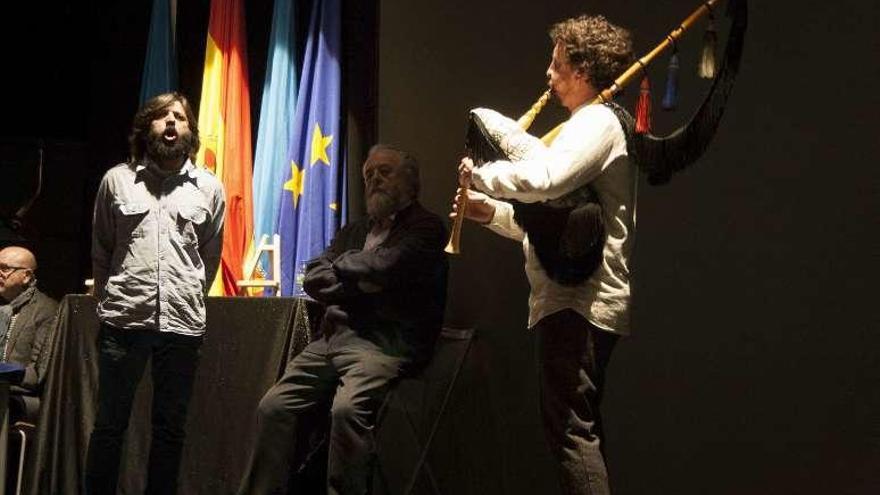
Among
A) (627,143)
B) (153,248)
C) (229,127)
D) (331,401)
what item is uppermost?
(229,127)

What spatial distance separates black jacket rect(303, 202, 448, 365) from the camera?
3.53m

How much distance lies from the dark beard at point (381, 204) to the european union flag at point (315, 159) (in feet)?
3.19

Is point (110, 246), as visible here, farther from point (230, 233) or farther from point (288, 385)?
point (230, 233)

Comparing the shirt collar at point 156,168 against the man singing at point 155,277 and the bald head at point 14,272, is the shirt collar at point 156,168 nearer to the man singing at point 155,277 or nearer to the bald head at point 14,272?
the man singing at point 155,277

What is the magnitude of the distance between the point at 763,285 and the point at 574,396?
2.94ft

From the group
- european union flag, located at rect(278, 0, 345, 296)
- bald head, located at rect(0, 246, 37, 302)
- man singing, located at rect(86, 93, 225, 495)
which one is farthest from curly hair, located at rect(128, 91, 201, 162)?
bald head, located at rect(0, 246, 37, 302)

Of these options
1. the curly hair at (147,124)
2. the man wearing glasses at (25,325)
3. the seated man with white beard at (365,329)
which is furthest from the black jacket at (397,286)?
the man wearing glasses at (25,325)

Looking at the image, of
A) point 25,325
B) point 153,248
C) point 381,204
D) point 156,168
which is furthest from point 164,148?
point 25,325

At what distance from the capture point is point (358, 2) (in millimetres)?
4930

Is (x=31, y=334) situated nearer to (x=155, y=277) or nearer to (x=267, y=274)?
(x=267, y=274)

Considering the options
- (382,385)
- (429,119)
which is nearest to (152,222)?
(382,385)

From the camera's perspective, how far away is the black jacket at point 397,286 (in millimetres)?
3531

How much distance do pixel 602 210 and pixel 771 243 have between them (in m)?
0.72

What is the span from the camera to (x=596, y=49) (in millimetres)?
2641
